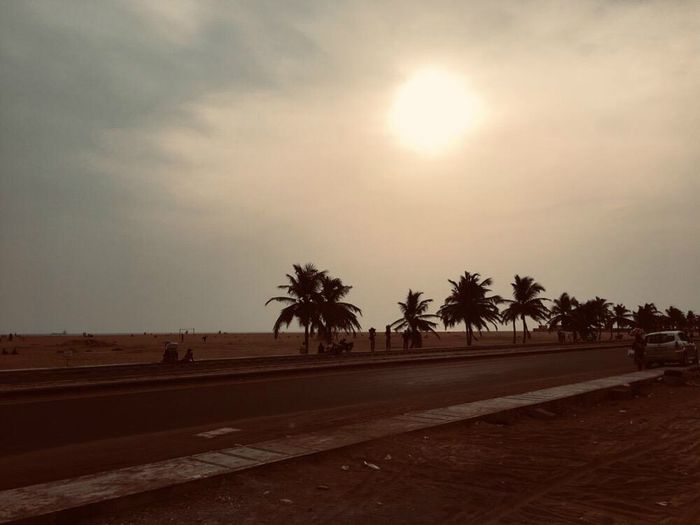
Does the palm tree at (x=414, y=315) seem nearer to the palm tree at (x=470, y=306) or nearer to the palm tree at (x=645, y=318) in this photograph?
the palm tree at (x=470, y=306)

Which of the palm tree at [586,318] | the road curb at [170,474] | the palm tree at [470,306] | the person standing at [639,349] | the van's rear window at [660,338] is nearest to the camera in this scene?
the road curb at [170,474]

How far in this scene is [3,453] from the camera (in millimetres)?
8312

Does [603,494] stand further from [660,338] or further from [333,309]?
[333,309]

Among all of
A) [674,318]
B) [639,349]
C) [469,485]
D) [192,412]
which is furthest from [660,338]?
[674,318]

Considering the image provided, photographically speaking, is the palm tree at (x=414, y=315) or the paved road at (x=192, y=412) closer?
the paved road at (x=192, y=412)

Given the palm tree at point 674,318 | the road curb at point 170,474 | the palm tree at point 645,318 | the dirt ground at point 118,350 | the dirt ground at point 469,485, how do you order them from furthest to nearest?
the palm tree at point 674,318 < the palm tree at point 645,318 < the dirt ground at point 118,350 < the dirt ground at point 469,485 < the road curb at point 170,474

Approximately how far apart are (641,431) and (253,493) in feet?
25.3

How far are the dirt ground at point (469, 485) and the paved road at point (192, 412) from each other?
7.82 feet

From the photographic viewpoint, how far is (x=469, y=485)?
628 centimetres

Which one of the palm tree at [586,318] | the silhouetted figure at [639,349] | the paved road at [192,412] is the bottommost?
the paved road at [192,412]

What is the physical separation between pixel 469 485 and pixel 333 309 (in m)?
38.9

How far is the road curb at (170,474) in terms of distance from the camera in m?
4.93

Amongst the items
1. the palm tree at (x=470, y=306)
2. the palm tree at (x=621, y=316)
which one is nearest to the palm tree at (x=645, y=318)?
the palm tree at (x=621, y=316)

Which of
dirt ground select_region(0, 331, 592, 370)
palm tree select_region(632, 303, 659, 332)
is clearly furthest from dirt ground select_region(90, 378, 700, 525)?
palm tree select_region(632, 303, 659, 332)
